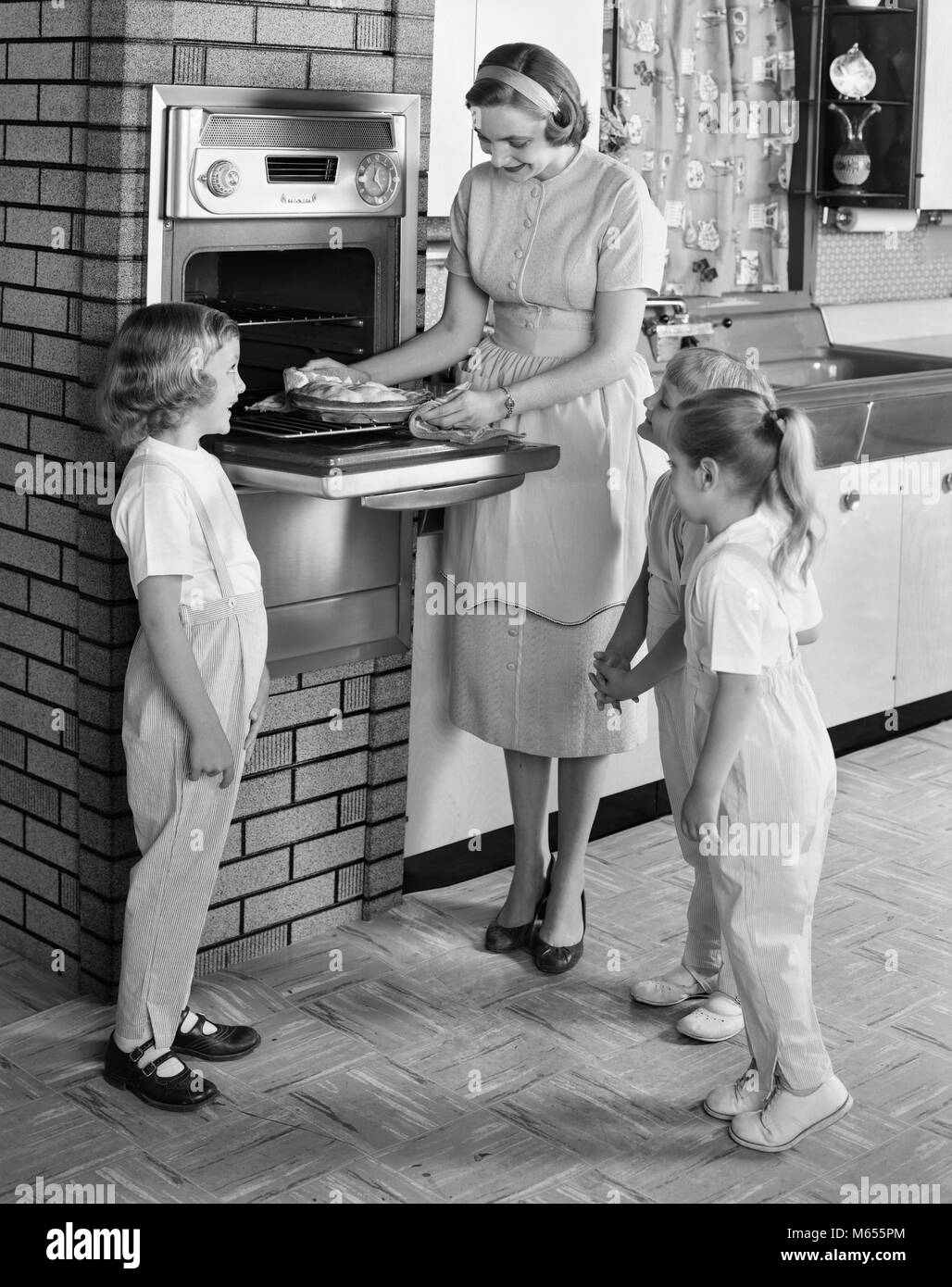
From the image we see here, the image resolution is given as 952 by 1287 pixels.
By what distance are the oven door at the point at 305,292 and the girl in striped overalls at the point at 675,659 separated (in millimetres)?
478

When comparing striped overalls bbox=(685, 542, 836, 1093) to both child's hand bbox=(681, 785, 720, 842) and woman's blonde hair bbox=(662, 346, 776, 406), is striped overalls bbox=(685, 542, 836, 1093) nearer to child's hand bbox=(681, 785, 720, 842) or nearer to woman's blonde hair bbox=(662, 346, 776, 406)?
child's hand bbox=(681, 785, 720, 842)

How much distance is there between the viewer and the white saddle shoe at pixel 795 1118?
86.4 inches

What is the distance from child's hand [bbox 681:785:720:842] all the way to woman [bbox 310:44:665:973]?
584 millimetres

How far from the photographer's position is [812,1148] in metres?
2.21

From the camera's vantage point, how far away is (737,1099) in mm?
2283

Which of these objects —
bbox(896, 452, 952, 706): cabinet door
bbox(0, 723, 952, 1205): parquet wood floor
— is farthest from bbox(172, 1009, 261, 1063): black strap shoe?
bbox(896, 452, 952, 706): cabinet door

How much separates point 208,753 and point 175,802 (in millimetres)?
105

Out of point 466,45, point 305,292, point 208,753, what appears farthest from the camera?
point 466,45

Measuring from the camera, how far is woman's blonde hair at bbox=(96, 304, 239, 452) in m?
2.14

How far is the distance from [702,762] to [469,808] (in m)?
1.01
